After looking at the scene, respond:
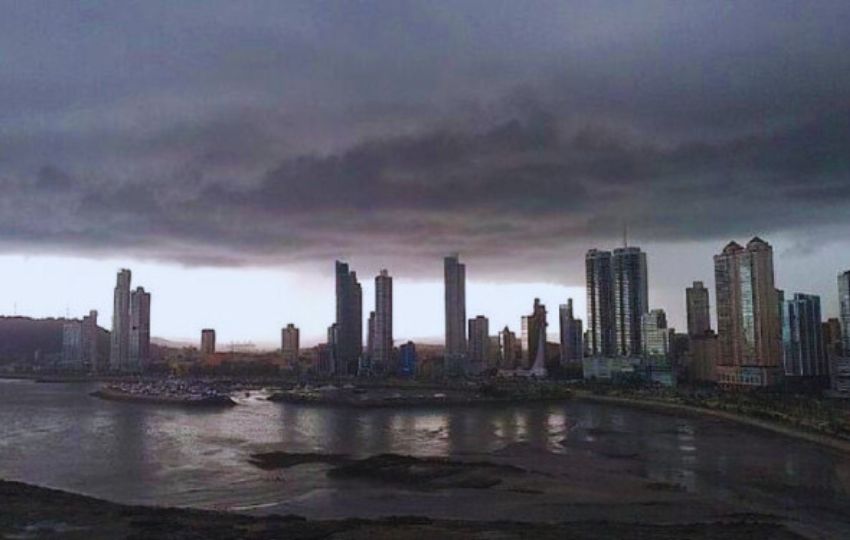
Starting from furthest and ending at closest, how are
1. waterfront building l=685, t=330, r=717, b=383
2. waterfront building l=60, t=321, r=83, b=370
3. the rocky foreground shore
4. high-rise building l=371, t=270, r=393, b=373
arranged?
waterfront building l=60, t=321, r=83, b=370 < high-rise building l=371, t=270, r=393, b=373 < waterfront building l=685, t=330, r=717, b=383 < the rocky foreground shore

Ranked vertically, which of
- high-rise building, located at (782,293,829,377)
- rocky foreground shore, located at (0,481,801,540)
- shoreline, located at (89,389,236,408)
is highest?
high-rise building, located at (782,293,829,377)

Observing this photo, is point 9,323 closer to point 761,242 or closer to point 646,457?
point 761,242

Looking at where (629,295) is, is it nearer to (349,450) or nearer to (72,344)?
(349,450)

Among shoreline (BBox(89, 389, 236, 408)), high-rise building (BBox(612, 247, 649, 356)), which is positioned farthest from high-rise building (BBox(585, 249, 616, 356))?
shoreline (BBox(89, 389, 236, 408))

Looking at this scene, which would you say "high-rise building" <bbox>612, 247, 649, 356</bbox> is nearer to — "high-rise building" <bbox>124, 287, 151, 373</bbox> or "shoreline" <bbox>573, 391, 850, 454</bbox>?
"shoreline" <bbox>573, 391, 850, 454</bbox>

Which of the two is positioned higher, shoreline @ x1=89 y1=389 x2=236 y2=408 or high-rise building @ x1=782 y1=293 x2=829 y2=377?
high-rise building @ x1=782 y1=293 x2=829 y2=377

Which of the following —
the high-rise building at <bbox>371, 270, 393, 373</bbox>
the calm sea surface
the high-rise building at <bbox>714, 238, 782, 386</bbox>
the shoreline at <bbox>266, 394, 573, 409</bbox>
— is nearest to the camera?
the calm sea surface

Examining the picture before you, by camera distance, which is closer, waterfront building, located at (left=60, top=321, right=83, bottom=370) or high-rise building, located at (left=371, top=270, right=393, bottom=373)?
high-rise building, located at (left=371, top=270, right=393, bottom=373)
